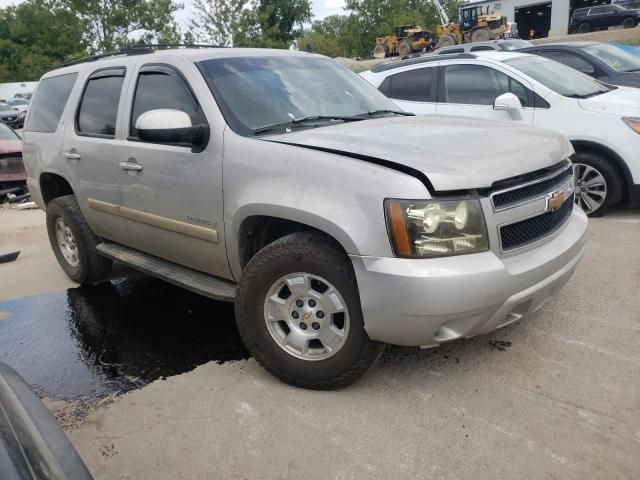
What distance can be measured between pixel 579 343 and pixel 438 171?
1.61 m

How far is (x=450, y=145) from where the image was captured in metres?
2.93

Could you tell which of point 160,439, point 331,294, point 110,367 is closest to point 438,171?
point 331,294

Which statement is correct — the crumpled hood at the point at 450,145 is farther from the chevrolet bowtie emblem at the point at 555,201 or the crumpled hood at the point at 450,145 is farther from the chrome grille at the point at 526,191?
the chevrolet bowtie emblem at the point at 555,201

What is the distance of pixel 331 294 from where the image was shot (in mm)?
2881

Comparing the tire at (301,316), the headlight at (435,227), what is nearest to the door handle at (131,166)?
the tire at (301,316)

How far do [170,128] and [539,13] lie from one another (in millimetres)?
52718

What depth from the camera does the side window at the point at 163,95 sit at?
140 inches

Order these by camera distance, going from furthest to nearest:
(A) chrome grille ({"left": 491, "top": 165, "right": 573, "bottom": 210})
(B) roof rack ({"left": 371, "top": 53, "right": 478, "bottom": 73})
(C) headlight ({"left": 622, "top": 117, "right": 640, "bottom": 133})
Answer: (B) roof rack ({"left": 371, "top": 53, "right": 478, "bottom": 73}) < (C) headlight ({"left": 622, "top": 117, "right": 640, "bottom": 133}) < (A) chrome grille ({"left": 491, "top": 165, "right": 573, "bottom": 210})

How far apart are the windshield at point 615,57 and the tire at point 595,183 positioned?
4.50 meters

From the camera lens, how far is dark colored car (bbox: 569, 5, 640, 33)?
3307cm

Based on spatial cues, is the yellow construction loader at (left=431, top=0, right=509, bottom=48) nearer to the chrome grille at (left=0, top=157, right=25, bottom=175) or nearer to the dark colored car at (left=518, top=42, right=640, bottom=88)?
the dark colored car at (left=518, top=42, right=640, bottom=88)

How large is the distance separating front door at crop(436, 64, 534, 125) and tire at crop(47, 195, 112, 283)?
427cm

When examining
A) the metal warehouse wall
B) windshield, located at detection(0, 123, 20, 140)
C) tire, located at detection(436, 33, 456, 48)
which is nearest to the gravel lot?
windshield, located at detection(0, 123, 20, 140)

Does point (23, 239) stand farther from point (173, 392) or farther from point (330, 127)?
point (330, 127)
